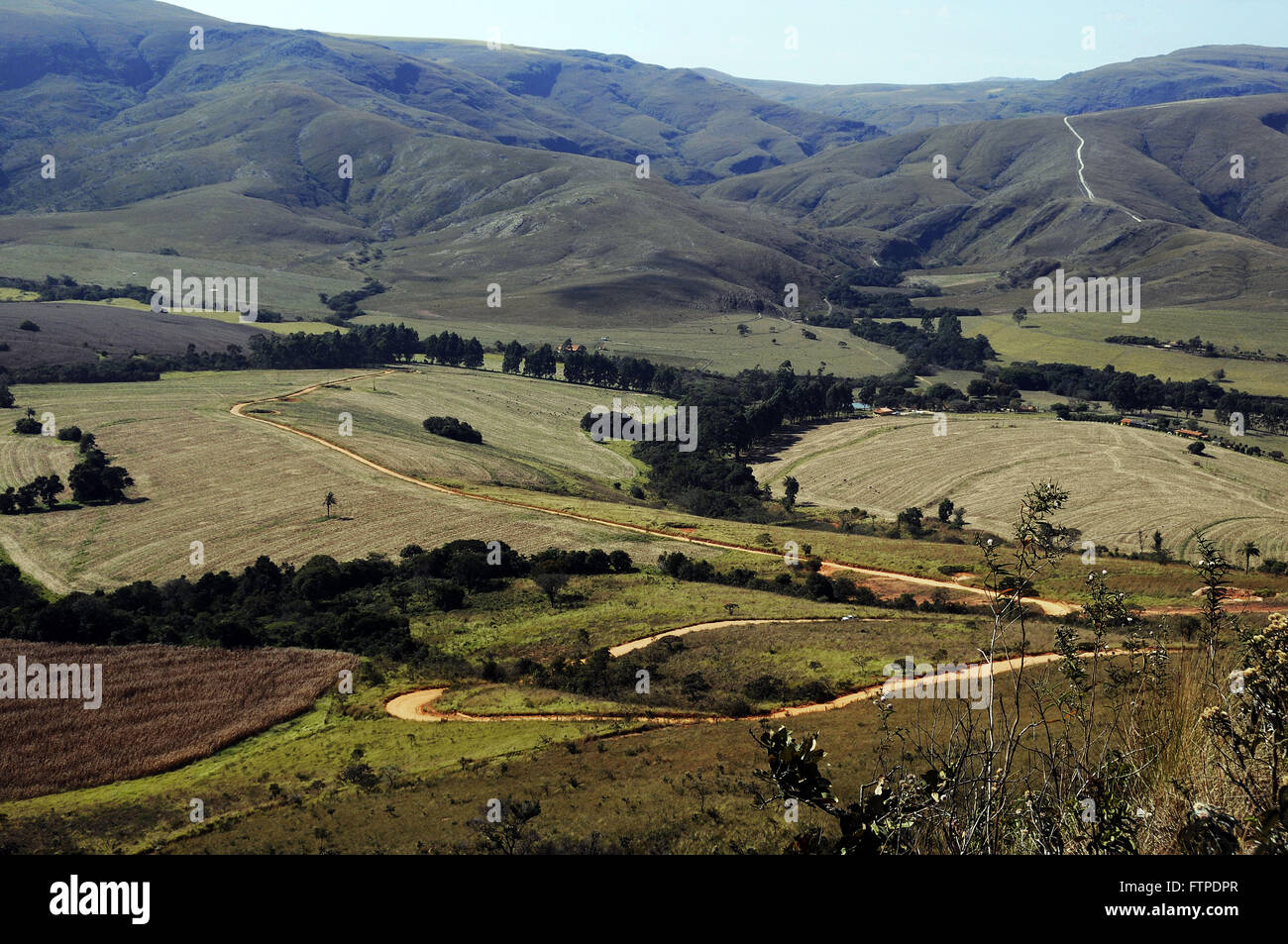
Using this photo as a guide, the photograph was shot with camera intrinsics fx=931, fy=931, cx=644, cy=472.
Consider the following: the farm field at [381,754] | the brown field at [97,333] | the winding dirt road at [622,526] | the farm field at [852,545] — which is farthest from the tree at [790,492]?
the brown field at [97,333]

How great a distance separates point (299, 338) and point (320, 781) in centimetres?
13403

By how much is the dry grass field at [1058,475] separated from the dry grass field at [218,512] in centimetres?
→ 3988

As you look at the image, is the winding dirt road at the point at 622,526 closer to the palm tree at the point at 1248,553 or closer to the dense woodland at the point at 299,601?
the dense woodland at the point at 299,601

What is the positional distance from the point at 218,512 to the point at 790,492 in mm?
55833

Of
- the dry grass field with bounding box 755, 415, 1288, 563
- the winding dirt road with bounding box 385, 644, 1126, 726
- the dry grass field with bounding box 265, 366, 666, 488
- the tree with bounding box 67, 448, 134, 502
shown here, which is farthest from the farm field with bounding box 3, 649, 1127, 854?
the dry grass field with bounding box 265, 366, 666, 488

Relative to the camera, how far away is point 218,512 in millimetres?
73938

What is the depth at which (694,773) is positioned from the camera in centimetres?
2748

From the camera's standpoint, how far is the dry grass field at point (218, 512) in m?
65.0

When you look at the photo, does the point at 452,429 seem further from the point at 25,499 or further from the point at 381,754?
the point at 381,754

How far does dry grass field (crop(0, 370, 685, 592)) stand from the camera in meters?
65.0

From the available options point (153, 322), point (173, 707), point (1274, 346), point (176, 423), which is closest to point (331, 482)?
point (176, 423)

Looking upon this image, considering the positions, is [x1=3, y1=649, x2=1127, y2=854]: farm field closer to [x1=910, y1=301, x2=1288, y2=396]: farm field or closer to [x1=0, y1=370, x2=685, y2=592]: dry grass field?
[x1=0, y1=370, x2=685, y2=592]: dry grass field

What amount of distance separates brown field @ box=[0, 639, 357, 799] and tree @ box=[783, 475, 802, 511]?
58.8 metres
